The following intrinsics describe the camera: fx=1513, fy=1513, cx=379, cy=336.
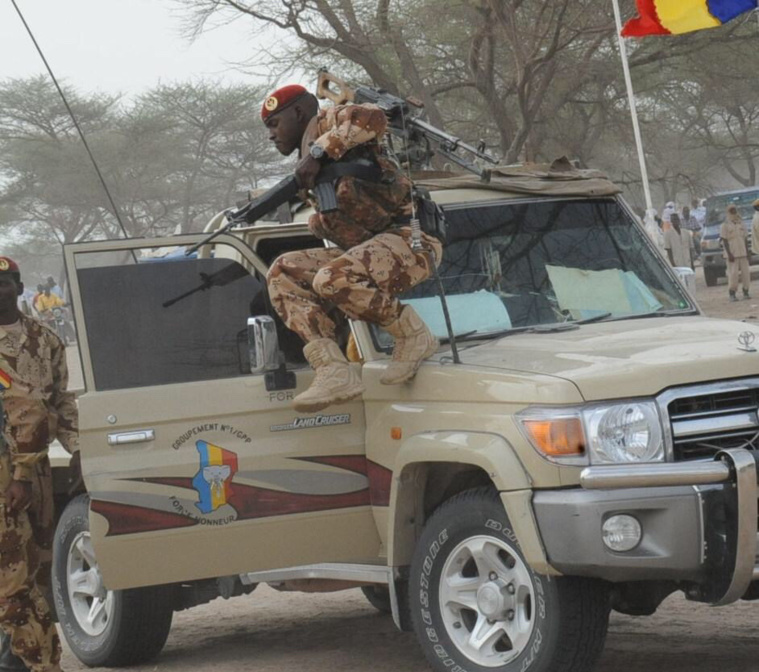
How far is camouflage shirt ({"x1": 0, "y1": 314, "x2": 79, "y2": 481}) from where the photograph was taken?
630 centimetres

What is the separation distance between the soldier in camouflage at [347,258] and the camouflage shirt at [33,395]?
130cm

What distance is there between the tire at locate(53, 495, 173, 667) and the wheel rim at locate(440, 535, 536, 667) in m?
1.79

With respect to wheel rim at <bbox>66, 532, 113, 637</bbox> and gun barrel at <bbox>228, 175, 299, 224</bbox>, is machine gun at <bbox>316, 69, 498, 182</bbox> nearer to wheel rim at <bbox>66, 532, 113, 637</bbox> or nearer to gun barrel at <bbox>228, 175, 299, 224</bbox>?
gun barrel at <bbox>228, 175, 299, 224</bbox>

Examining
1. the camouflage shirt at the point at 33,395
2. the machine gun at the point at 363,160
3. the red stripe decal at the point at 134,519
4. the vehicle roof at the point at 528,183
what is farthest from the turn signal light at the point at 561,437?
the camouflage shirt at the point at 33,395

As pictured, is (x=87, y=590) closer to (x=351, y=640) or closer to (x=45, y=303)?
(x=351, y=640)

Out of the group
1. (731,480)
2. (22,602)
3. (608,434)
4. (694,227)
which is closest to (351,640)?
(22,602)

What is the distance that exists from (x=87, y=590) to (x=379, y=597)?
154cm

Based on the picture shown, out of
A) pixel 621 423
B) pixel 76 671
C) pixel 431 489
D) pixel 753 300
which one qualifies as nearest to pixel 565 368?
pixel 621 423

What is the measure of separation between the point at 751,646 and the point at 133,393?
2593 mm

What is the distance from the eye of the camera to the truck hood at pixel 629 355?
470cm

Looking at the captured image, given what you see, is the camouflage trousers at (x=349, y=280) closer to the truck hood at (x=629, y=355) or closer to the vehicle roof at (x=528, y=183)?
the truck hood at (x=629, y=355)

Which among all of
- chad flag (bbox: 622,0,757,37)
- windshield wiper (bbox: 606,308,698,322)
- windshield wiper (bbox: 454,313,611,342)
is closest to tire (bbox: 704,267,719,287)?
chad flag (bbox: 622,0,757,37)

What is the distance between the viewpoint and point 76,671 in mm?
6750

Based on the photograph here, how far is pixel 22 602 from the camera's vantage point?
6273 millimetres
